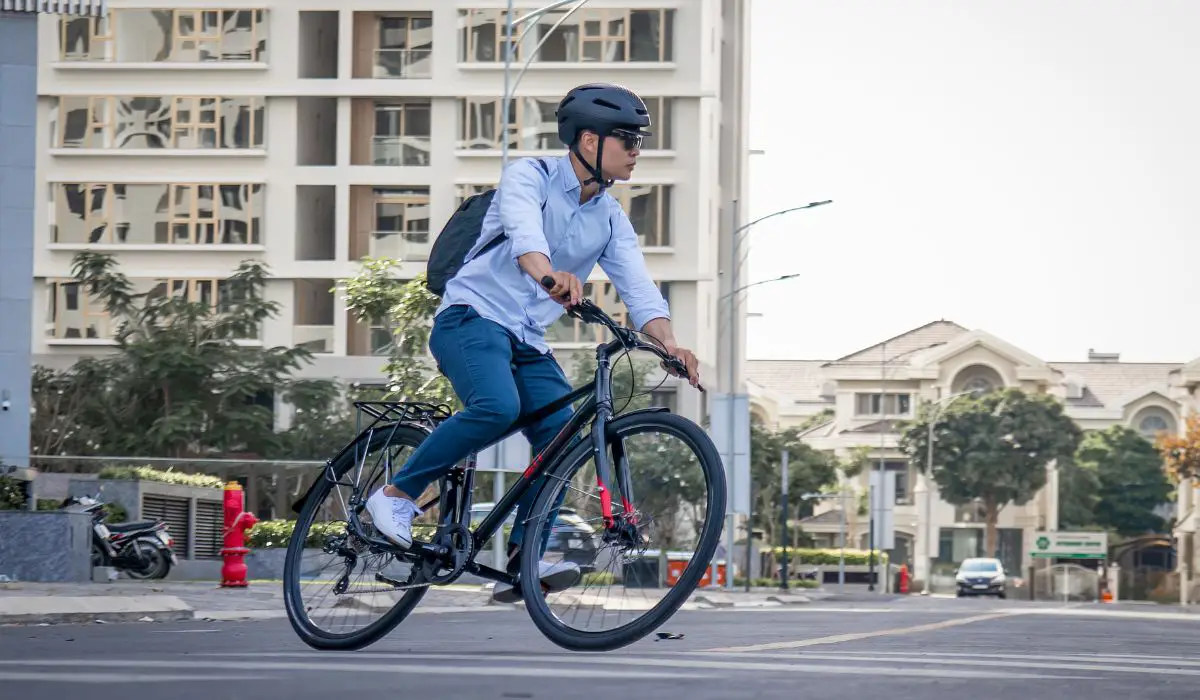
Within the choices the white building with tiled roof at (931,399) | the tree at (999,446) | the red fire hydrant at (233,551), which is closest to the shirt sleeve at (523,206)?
the red fire hydrant at (233,551)

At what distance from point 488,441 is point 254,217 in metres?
51.3

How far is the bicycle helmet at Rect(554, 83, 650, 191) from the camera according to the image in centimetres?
648

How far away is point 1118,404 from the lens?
374 feet

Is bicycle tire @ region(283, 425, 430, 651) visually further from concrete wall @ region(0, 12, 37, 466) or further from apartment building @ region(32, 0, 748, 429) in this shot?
apartment building @ region(32, 0, 748, 429)

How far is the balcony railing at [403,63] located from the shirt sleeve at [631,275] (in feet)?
168

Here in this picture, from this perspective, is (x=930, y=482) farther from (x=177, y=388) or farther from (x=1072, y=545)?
(x=177, y=388)

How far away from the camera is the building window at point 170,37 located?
186 feet

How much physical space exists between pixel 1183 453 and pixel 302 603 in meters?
59.3

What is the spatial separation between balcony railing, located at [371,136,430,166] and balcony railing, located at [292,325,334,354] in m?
5.07

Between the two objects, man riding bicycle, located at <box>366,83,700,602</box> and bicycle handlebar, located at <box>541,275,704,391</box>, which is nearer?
bicycle handlebar, located at <box>541,275,704,391</box>

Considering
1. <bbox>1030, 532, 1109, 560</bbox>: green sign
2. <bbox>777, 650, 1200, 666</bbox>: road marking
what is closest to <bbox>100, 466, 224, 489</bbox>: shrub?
<bbox>777, 650, 1200, 666</bbox>: road marking

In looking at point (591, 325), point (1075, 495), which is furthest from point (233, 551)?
point (1075, 495)

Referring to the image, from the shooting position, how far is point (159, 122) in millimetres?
57156

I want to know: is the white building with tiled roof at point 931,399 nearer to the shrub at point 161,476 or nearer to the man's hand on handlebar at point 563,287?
the shrub at point 161,476
